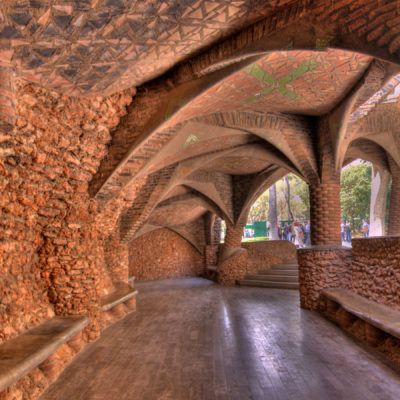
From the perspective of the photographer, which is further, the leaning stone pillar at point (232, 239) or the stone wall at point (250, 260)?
the leaning stone pillar at point (232, 239)

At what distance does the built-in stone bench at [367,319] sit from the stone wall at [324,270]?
→ 0.33 metres

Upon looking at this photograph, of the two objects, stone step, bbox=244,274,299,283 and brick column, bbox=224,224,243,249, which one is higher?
brick column, bbox=224,224,243,249

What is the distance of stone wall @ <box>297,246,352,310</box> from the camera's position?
7375mm

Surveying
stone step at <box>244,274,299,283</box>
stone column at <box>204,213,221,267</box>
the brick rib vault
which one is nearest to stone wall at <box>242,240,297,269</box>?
stone step at <box>244,274,299,283</box>

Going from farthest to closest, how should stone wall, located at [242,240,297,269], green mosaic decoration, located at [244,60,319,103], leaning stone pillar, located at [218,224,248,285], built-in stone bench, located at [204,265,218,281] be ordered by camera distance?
built-in stone bench, located at [204,265,218,281] < stone wall, located at [242,240,297,269] < leaning stone pillar, located at [218,224,248,285] < green mosaic decoration, located at [244,60,319,103]

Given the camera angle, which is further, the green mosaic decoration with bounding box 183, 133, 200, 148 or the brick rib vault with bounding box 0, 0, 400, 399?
the green mosaic decoration with bounding box 183, 133, 200, 148

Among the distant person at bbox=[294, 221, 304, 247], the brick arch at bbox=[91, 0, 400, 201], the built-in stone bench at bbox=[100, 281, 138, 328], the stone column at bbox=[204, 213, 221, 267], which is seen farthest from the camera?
the distant person at bbox=[294, 221, 304, 247]

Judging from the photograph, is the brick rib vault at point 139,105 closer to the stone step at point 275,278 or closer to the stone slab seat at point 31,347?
the stone slab seat at point 31,347

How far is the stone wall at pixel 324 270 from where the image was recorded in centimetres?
738

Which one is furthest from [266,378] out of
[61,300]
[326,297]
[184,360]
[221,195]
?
[221,195]

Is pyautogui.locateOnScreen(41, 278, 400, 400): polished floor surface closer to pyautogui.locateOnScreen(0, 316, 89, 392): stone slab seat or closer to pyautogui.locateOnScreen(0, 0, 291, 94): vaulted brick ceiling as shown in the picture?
pyautogui.locateOnScreen(0, 316, 89, 392): stone slab seat

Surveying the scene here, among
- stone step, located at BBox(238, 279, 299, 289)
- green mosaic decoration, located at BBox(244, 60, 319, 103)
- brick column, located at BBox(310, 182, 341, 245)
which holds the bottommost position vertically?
stone step, located at BBox(238, 279, 299, 289)

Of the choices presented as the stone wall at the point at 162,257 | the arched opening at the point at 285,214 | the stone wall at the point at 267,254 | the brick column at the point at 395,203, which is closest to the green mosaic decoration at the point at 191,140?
the brick column at the point at 395,203

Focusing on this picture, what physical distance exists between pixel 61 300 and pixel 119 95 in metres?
3.14
